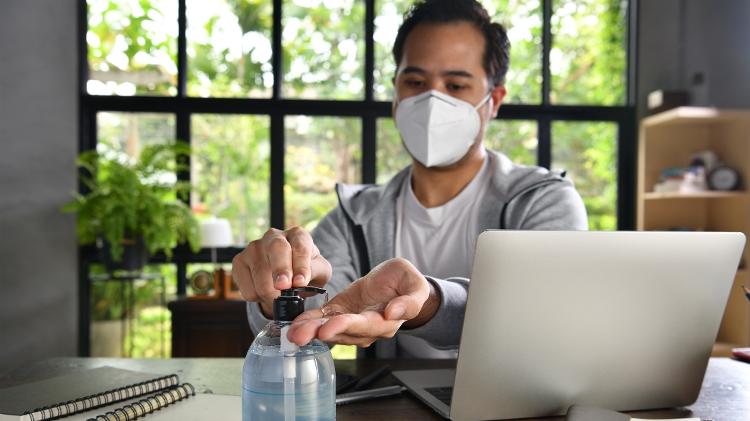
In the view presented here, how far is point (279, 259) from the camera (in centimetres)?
82

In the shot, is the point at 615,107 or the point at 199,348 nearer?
the point at 199,348

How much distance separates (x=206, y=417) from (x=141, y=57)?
11.5ft

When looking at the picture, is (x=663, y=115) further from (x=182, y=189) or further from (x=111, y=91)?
(x=111, y=91)

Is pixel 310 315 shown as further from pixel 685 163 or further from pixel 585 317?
pixel 685 163

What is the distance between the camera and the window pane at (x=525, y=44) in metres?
4.08

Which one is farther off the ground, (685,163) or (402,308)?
(685,163)

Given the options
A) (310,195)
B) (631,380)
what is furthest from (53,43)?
(631,380)

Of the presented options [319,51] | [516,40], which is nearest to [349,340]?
A: [319,51]

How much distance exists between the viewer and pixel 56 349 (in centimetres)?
367

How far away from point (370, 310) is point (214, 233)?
3.05 meters

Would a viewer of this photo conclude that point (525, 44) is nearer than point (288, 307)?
No

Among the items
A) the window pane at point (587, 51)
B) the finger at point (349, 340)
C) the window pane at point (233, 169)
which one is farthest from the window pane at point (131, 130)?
the finger at point (349, 340)

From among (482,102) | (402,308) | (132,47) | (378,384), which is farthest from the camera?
(132,47)

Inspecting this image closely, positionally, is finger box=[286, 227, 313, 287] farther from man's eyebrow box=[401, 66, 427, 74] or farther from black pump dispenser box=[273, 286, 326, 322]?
man's eyebrow box=[401, 66, 427, 74]
